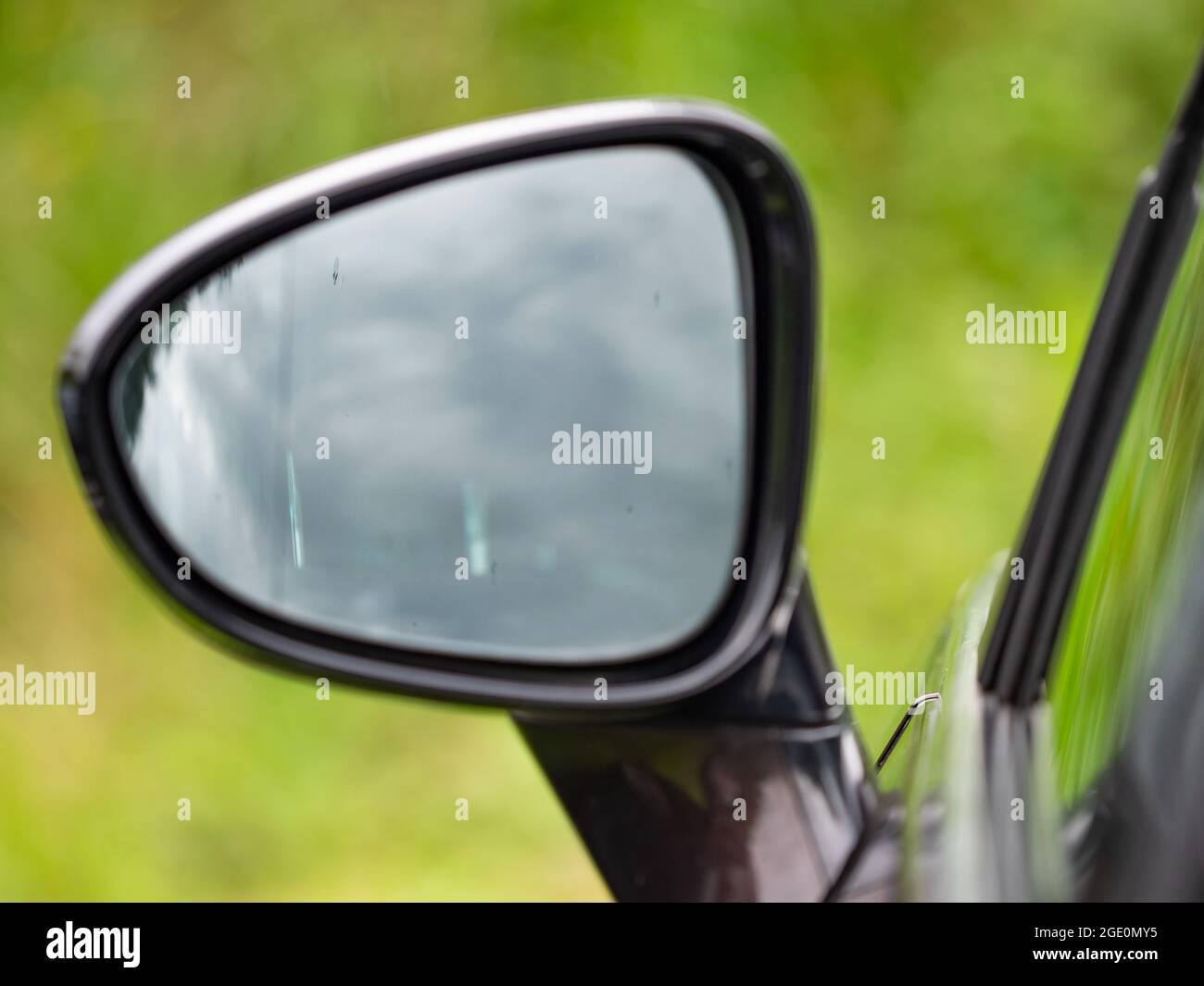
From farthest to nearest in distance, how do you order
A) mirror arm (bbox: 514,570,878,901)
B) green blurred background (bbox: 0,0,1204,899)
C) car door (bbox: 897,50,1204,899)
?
1. green blurred background (bbox: 0,0,1204,899)
2. mirror arm (bbox: 514,570,878,901)
3. car door (bbox: 897,50,1204,899)

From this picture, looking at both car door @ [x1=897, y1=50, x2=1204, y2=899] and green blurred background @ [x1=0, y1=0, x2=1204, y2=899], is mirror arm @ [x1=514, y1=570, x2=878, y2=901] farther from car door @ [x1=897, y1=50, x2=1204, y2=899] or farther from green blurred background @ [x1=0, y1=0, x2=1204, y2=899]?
green blurred background @ [x1=0, y1=0, x2=1204, y2=899]

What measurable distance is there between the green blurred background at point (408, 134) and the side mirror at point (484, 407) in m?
1.81

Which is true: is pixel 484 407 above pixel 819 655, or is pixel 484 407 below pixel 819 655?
above

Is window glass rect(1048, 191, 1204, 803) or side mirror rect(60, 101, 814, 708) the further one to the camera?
side mirror rect(60, 101, 814, 708)

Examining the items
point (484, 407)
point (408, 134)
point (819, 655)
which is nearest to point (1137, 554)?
point (819, 655)

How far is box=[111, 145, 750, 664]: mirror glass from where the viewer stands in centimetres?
152

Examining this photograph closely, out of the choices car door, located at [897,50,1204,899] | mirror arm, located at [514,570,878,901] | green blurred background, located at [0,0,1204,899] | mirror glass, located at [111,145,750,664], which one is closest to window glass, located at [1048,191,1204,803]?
car door, located at [897,50,1204,899]

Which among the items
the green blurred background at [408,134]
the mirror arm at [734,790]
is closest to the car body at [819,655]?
the mirror arm at [734,790]

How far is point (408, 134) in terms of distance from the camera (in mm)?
4043

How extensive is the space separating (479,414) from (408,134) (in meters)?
2.67

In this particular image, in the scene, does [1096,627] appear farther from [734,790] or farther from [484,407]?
[484,407]

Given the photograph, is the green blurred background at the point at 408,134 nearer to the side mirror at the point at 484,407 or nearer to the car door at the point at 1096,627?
the side mirror at the point at 484,407

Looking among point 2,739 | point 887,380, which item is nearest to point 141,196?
point 2,739

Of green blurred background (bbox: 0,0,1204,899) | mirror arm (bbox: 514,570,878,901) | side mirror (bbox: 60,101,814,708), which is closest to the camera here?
mirror arm (bbox: 514,570,878,901)
